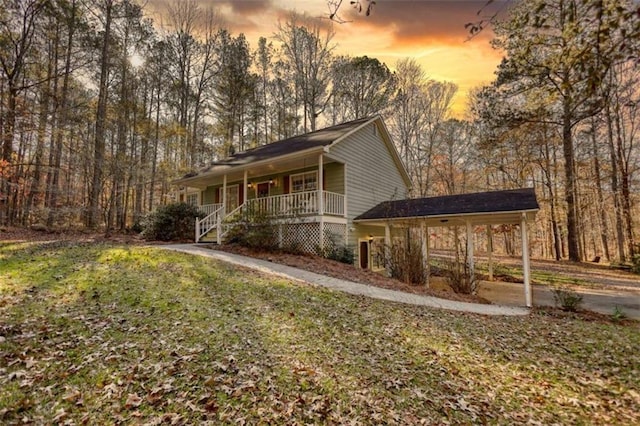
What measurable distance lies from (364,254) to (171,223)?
9547mm

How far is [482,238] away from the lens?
107 ft

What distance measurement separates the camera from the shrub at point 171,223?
14430 millimetres

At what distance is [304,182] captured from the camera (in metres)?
14.7

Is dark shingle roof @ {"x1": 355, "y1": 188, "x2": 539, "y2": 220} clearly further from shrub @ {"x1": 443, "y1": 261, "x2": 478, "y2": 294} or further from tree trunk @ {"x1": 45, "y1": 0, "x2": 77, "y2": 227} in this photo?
tree trunk @ {"x1": 45, "y1": 0, "x2": 77, "y2": 227}

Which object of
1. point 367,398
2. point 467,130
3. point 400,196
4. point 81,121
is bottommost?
point 367,398

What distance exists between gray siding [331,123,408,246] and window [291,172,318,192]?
66.4 inches

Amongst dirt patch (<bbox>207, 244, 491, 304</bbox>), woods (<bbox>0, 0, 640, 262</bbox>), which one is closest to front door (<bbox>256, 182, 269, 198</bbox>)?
dirt patch (<bbox>207, 244, 491, 304</bbox>)

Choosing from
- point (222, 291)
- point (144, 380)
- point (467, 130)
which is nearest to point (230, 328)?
point (144, 380)

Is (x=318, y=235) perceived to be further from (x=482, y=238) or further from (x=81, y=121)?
(x=482, y=238)

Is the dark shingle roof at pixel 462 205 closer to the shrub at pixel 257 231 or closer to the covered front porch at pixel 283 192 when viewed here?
the covered front porch at pixel 283 192

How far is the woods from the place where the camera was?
1563 centimetres

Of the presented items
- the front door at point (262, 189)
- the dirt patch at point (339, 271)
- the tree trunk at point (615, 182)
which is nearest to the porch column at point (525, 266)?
the dirt patch at point (339, 271)

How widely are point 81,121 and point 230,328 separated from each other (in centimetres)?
1907

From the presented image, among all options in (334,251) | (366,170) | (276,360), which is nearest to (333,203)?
(334,251)
